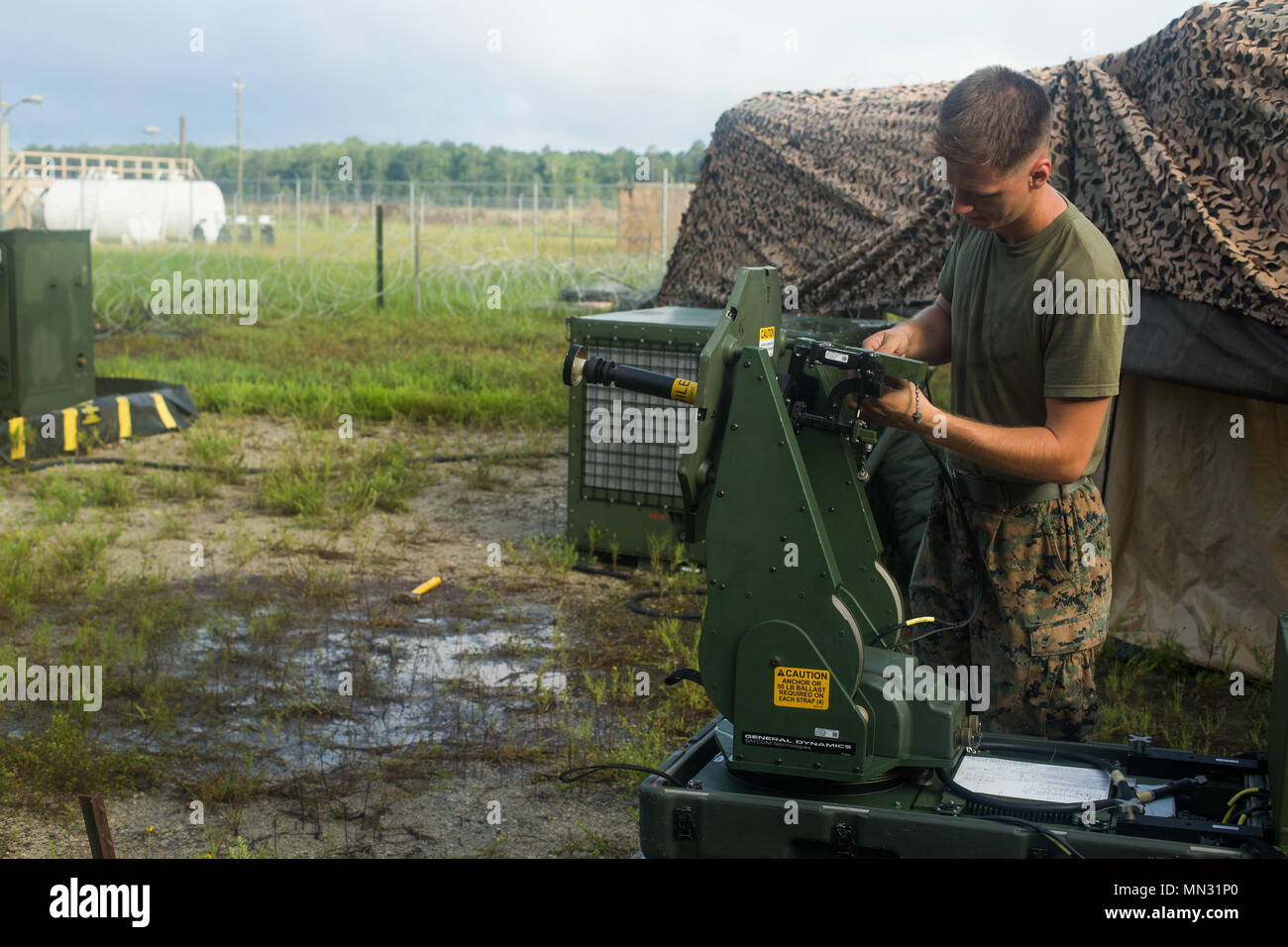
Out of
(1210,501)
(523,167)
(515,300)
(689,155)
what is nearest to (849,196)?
(1210,501)

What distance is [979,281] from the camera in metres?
3.06

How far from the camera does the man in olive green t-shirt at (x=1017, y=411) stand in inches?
107

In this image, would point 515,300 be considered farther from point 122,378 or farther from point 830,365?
point 830,365

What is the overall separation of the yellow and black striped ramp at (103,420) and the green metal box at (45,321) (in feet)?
0.52

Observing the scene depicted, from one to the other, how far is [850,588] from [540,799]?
1.67 m

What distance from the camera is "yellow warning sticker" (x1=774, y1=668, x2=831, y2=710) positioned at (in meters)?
2.54

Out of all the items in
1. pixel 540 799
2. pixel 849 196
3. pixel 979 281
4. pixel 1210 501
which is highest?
pixel 849 196

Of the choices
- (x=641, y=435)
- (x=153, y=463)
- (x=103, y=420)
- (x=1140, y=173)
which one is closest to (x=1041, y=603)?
(x=1140, y=173)

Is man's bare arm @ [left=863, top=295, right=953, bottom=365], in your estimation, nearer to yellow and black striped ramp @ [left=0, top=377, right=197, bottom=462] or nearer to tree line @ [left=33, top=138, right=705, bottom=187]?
yellow and black striped ramp @ [left=0, top=377, right=197, bottom=462]

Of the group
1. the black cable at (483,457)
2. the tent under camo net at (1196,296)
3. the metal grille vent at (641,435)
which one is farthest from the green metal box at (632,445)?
the black cable at (483,457)

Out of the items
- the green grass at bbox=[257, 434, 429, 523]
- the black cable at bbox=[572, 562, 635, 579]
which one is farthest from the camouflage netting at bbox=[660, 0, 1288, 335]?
the green grass at bbox=[257, 434, 429, 523]

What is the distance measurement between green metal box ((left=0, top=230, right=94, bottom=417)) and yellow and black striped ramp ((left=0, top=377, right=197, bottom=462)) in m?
0.16

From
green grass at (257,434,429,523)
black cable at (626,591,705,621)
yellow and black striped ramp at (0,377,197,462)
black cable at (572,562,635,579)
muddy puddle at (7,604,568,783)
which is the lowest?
muddy puddle at (7,604,568,783)

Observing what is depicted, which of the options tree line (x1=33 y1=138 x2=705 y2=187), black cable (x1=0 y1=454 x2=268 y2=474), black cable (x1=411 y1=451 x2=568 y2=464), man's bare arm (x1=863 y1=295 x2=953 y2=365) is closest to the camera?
man's bare arm (x1=863 y1=295 x2=953 y2=365)
